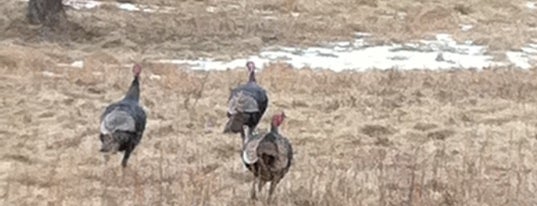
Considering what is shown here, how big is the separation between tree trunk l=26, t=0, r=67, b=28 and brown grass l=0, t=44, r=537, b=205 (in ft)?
14.7

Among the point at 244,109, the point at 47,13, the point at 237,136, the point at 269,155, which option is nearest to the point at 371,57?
the point at 47,13

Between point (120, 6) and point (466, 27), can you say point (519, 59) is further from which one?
point (120, 6)

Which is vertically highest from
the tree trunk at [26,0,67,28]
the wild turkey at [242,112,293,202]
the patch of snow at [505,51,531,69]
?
the wild turkey at [242,112,293,202]

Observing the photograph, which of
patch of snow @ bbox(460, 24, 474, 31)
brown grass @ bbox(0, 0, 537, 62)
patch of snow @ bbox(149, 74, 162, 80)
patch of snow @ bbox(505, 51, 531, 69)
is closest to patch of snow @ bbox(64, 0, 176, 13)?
brown grass @ bbox(0, 0, 537, 62)

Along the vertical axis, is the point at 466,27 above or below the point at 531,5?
above

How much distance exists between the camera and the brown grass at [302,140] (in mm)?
7964

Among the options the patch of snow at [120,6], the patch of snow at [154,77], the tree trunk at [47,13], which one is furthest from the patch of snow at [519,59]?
the tree trunk at [47,13]

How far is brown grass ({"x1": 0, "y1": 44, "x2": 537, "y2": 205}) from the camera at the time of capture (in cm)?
796

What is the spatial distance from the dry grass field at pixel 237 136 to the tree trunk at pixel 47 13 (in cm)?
36

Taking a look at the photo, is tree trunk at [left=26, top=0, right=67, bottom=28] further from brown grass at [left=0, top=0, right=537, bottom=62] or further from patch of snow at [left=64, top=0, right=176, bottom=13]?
patch of snow at [left=64, top=0, right=176, bottom=13]

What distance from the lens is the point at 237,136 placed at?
10188mm

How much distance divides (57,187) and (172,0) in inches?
643

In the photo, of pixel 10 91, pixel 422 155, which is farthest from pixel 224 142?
pixel 10 91

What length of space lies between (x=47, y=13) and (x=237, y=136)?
10484mm
